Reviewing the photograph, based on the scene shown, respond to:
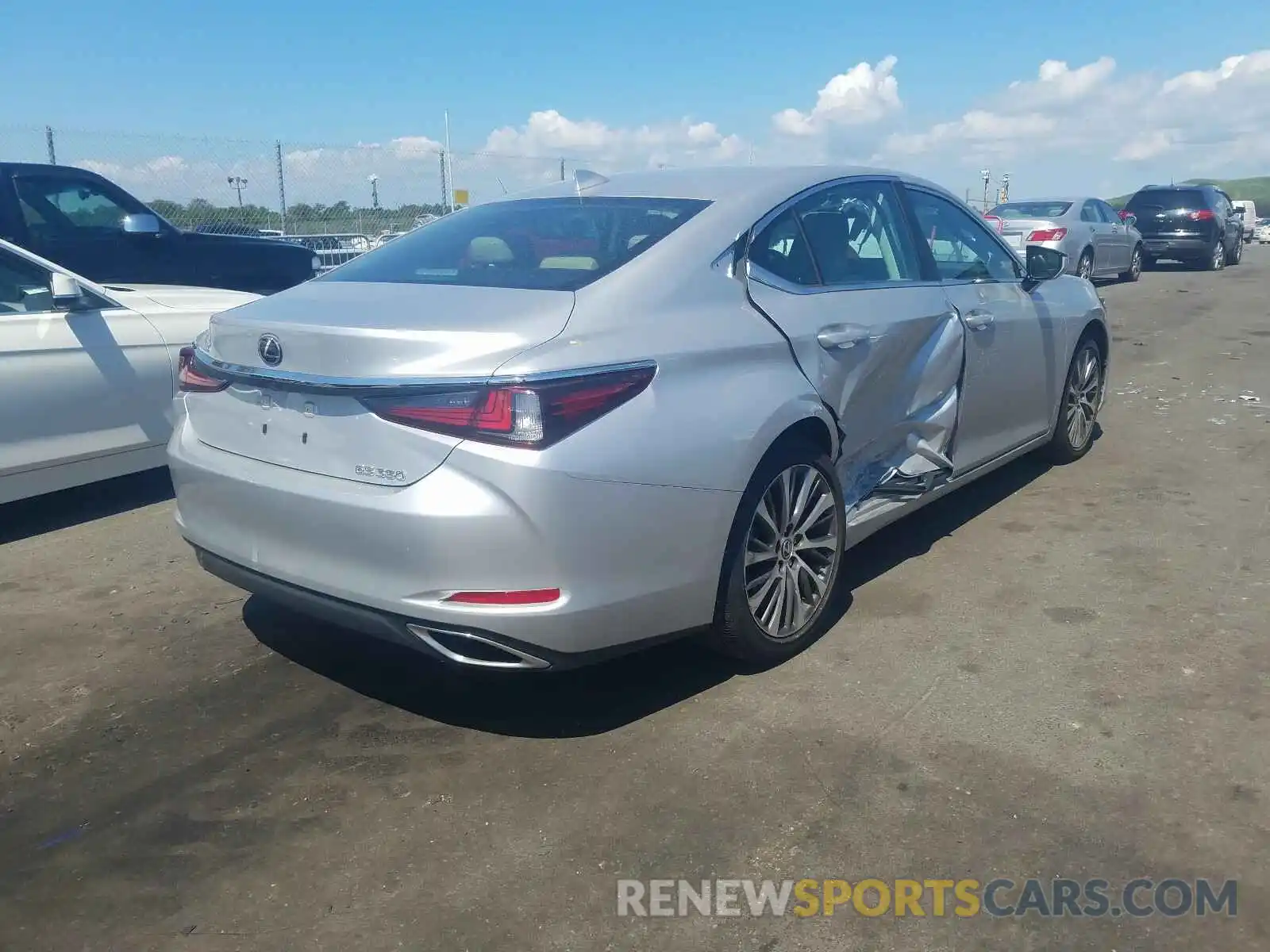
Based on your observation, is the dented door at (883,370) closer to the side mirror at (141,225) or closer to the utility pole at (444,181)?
the side mirror at (141,225)

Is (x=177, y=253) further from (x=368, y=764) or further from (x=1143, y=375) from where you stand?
(x=1143, y=375)

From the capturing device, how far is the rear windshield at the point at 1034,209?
17062mm

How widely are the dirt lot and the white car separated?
2.16 feet

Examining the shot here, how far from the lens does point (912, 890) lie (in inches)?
98.2

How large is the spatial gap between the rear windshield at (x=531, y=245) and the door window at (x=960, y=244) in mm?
1534

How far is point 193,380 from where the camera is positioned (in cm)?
346

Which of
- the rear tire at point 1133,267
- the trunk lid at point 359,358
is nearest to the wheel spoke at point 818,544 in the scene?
the trunk lid at point 359,358

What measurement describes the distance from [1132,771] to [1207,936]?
66 centimetres

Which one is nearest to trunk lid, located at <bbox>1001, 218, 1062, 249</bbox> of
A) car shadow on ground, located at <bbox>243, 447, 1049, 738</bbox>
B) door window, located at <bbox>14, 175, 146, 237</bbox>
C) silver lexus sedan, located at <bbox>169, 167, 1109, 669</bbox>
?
door window, located at <bbox>14, 175, 146, 237</bbox>

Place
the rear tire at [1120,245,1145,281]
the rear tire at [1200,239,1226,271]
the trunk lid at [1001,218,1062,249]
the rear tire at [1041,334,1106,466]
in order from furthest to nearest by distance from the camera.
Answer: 1. the rear tire at [1200,239,1226,271]
2. the rear tire at [1120,245,1145,281]
3. the trunk lid at [1001,218,1062,249]
4. the rear tire at [1041,334,1106,466]

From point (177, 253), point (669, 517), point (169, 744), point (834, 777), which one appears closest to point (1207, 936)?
point (834, 777)

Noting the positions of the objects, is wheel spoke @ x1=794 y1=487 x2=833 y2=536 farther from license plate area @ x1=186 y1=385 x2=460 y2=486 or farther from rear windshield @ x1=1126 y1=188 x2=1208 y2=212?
rear windshield @ x1=1126 y1=188 x2=1208 y2=212

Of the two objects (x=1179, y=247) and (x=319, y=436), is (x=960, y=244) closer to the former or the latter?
(x=319, y=436)

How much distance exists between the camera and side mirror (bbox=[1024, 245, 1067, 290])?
17.8 feet
